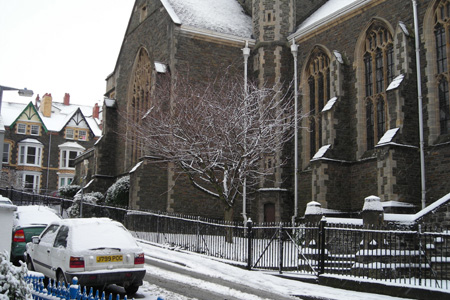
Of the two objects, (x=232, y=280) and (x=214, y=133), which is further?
(x=214, y=133)

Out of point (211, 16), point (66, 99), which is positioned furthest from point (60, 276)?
point (66, 99)

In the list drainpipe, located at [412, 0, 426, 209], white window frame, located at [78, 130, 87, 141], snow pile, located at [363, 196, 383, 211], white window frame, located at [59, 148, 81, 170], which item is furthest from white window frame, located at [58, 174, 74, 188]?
snow pile, located at [363, 196, 383, 211]

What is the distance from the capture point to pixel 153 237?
1891 centimetres

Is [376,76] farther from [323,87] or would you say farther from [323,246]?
[323,246]

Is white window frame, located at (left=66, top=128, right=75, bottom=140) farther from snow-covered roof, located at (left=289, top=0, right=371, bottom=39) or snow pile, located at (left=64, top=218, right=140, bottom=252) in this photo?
snow pile, located at (left=64, top=218, right=140, bottom=252)

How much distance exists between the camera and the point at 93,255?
9.24 metres

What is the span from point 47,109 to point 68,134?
392 cm

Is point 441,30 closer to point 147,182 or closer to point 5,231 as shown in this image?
point 147,182

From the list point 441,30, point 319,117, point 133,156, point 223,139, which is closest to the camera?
point 441,30

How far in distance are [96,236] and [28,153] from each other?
48062mm

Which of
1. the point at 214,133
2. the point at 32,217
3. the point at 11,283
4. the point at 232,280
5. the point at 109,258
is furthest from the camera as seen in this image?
the point at 214,133

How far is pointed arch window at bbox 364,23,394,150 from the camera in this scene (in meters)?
20.5

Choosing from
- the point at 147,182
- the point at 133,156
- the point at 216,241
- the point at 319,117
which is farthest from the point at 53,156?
the point at 216,241

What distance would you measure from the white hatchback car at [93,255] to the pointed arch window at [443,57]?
12.9 meters
